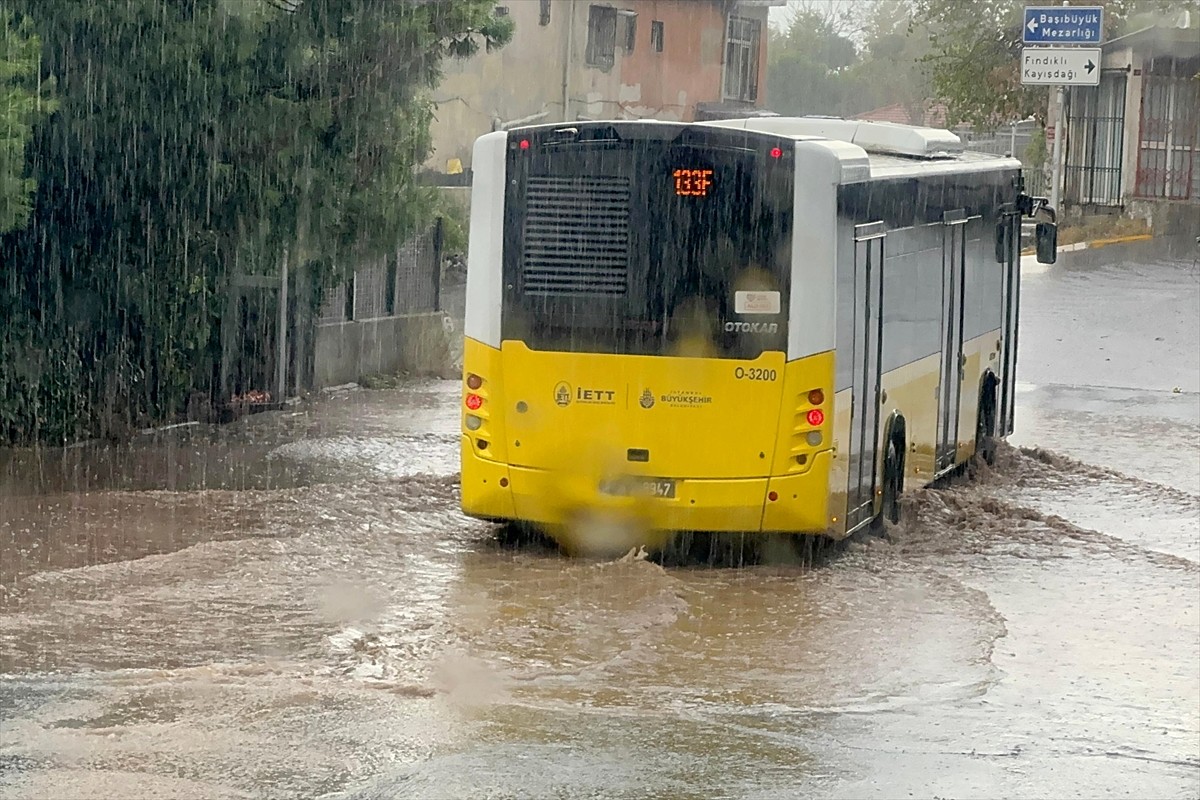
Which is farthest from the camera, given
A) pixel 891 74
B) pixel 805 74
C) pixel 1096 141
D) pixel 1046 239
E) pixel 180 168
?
pixel 891 74

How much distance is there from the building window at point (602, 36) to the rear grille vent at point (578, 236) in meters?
33.3

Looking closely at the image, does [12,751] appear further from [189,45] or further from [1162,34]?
[1162,34]

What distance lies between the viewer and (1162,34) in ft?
125

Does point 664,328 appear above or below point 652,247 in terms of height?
below

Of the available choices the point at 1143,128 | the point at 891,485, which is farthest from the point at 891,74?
the point at 891,485

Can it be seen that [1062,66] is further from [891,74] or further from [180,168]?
[891,74]

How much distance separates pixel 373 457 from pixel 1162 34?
26.7 meters

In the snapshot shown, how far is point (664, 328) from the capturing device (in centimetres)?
1141

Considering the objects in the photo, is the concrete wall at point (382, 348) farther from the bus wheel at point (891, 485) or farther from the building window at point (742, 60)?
the building window at point (742, 60)

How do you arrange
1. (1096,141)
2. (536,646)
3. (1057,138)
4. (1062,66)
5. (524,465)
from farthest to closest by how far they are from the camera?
(1096,141)
(1057,138)
(1062,66)
(524,465)
(536,646)

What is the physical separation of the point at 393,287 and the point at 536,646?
12524 millimetres

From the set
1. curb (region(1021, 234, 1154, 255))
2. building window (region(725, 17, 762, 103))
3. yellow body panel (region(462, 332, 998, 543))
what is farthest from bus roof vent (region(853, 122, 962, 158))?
building window (region(725, 17, 762, 103))

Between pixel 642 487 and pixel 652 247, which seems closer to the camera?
pixel 652 247

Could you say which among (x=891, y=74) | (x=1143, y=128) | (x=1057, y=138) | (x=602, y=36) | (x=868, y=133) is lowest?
(x=868, y=133)
